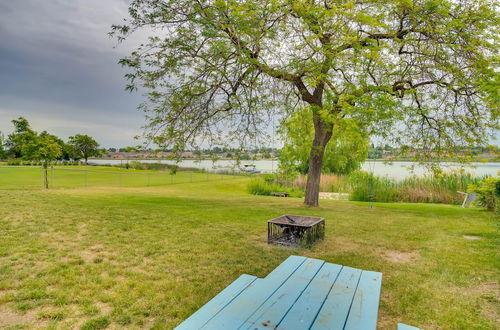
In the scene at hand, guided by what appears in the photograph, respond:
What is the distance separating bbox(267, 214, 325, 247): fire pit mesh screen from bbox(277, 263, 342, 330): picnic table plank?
9.46ft

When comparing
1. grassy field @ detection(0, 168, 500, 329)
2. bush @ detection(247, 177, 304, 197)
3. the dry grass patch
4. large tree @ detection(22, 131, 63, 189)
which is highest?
large tree @ detection(22, 131, 63, 189)

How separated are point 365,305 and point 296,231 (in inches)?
157

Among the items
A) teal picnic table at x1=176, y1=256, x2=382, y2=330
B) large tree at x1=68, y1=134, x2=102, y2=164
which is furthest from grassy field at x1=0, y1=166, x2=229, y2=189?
large tree at x1=68, y1=134, x2=102, y2=164

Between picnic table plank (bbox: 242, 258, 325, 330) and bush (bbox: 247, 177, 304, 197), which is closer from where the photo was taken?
picnic table plank (bbox: 242, 258, 325, 330)

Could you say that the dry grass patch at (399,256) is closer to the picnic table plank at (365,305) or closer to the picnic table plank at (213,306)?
the picnic table plank at (365,305)

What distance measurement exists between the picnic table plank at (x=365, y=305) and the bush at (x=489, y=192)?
9.27 meters

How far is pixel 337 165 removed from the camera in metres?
24.4

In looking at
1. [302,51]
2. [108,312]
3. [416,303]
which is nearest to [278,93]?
[302,51]

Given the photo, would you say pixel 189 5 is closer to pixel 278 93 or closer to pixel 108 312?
pixel 278 93

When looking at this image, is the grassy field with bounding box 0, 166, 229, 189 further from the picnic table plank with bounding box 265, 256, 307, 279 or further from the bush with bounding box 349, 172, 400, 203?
the picnic table plank with bounding box 265, 256, 307, 279

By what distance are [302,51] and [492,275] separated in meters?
7.57

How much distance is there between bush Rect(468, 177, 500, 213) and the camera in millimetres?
9930

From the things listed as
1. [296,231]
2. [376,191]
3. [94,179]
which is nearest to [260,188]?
[376,191]

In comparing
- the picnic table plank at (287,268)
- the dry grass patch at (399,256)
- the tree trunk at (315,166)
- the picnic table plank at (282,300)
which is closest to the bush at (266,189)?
the tree trunk at (315,166)
